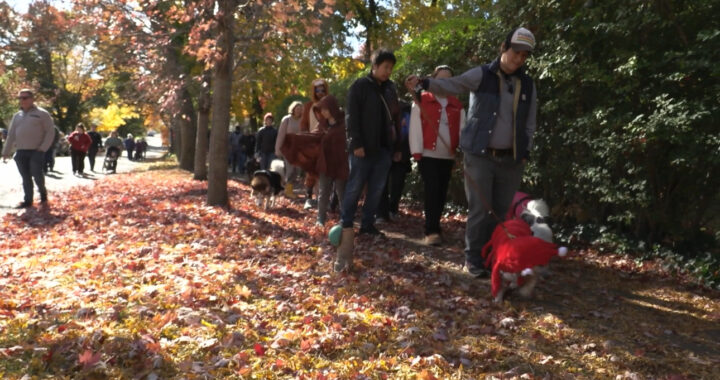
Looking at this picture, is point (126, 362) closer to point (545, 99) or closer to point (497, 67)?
point (497, 67)

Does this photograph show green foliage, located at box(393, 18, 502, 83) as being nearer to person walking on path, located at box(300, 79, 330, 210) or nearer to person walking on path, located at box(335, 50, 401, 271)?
person walking on path, located at box(300, 79, 330, 210)

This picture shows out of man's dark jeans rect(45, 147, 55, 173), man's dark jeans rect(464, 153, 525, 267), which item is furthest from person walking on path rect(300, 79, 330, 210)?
man's dark jeans rect(45, 147, 55, 173)

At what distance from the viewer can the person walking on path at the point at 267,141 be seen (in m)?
12.9

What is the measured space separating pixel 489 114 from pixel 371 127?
1492 mm

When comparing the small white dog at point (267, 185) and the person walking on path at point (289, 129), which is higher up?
the person walking on path at point (289, 129)

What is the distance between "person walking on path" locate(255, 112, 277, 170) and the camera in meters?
12.9

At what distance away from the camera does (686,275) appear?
609 cm

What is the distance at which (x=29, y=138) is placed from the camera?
10.2 meters

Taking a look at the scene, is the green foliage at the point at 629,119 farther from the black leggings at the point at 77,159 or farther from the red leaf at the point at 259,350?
the black leggings at the point at 77,159

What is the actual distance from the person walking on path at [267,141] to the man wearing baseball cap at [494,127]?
26.3 feet

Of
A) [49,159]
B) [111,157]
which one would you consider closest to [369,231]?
[49,159]

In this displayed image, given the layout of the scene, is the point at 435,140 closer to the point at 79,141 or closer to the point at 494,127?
the point at 494,127

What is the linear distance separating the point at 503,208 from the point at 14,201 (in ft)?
33.5

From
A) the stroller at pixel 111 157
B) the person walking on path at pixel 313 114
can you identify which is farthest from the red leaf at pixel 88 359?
the stroller at pixel 111 157
